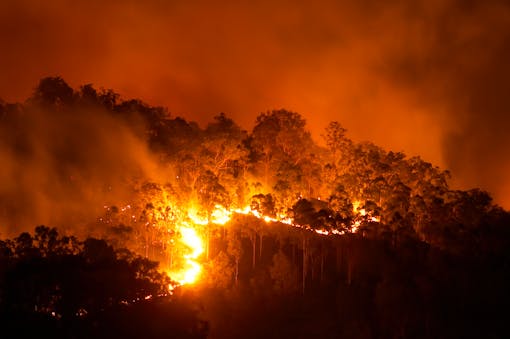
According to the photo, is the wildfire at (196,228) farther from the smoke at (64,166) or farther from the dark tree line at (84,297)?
the dark tree line at (84,297)

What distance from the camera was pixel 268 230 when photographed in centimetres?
2122

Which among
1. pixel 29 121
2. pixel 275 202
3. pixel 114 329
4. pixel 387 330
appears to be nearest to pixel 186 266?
pixel 275 202

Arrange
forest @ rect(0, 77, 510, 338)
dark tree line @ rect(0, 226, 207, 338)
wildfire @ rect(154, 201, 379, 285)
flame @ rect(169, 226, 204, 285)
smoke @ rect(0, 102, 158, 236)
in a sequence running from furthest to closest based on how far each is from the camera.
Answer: smoke @ rect(0, 102, 158, 236) → wildfire @ rect(154, 201, 379, 285) → flame @ rect(169, 226, 204, 285) → forest @ rect(0, 77, 510, 338) → dark tree line @ rect(0, 226, 207, 338)

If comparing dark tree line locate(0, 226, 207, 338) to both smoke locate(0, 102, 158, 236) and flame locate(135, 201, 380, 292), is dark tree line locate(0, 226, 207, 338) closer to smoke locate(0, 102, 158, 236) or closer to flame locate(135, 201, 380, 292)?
flame locate(135, 201, 380, 292)

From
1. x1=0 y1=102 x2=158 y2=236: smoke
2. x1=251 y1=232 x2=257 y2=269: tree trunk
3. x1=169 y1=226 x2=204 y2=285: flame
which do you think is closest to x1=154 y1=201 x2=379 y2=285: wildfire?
x1=169 y1=226 x2=204 y2=285: flame

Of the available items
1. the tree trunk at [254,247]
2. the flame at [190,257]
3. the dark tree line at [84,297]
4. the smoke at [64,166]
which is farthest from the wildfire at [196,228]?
the dark tree line at [84,297]

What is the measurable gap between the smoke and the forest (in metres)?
0.06

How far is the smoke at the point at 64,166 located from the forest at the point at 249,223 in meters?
0.06

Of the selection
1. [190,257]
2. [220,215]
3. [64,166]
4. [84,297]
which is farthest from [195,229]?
[84,297]

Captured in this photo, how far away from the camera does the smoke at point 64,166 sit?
826 inches

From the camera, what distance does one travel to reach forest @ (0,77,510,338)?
1752cm

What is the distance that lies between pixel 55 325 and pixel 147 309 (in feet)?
6.75

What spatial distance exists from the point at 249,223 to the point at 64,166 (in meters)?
7.14

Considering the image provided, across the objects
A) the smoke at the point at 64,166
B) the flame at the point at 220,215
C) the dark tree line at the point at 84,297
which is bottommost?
the dark tree line at the point at 84,297
